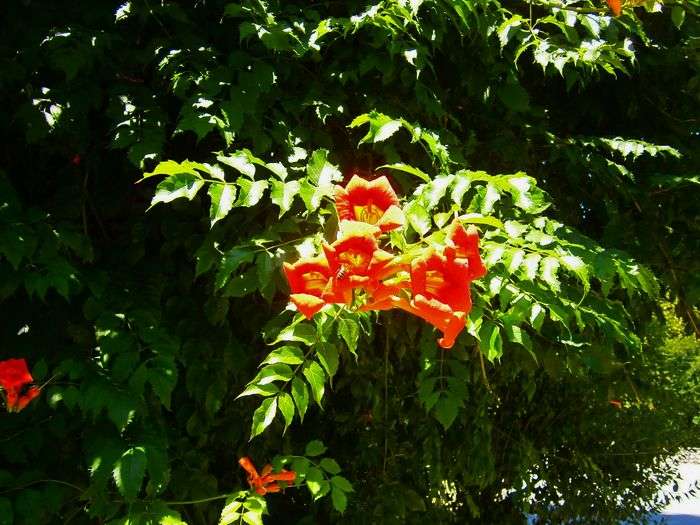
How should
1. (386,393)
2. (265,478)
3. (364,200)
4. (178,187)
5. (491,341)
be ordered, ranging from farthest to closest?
(386,393) → (265,478) → (491,341) → (178,187) → (364,200)

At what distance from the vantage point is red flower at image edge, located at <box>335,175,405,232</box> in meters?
A: 1.48

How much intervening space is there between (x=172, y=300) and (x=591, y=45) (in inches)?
56.1

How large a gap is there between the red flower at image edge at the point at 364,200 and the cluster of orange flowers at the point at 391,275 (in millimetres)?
70

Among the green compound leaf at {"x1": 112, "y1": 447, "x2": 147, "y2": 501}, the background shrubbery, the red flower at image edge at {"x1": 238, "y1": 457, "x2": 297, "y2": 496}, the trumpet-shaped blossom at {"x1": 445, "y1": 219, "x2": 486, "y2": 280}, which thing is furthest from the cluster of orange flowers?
the red flower at image edge at {"x1": 238, "y1": 457, "x2": 297, "y2": 496}

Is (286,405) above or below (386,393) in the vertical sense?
above

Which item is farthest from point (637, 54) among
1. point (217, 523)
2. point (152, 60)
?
point (217, 523)

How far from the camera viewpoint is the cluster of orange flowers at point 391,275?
51.3 inches

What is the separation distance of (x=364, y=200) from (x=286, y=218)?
1.94ft

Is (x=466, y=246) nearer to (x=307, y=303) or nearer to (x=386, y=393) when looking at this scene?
(x=307, y=303)

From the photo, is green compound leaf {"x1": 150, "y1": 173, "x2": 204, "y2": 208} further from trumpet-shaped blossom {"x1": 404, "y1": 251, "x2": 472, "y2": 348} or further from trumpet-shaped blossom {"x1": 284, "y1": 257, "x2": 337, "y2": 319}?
trumpet-shaped blossom {"x1": 404, "y1": 251, "x2": 472, "y2": 348}

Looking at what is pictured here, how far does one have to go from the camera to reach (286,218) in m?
2.04

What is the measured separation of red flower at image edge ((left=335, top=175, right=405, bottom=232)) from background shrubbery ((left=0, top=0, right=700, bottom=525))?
0.08 meters

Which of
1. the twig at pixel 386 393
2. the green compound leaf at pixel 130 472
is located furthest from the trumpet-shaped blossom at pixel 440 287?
the twig at pixel 386 393

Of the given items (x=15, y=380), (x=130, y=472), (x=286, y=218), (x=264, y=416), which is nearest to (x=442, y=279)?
(x=264, y=416)
